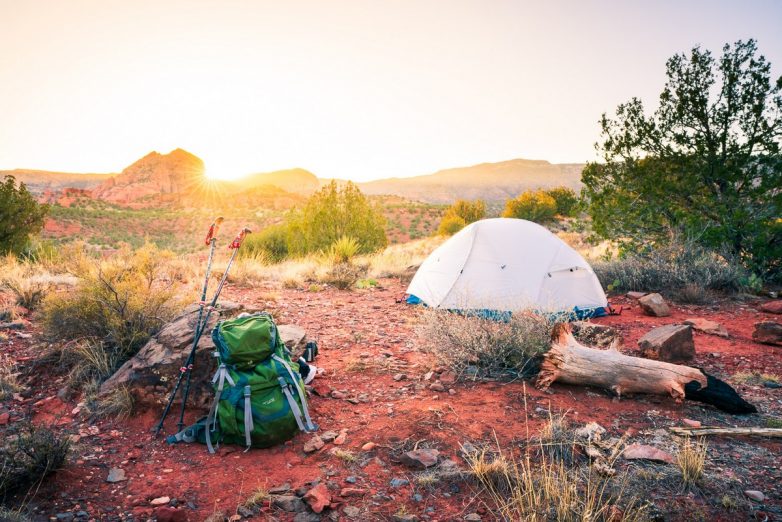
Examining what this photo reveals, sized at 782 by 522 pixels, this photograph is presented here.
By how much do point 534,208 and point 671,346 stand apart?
24.4 metres

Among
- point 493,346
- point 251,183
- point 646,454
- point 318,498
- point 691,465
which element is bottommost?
point 318,498

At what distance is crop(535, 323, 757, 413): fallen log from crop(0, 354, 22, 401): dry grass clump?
509 cm

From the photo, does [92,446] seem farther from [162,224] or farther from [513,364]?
[162,224]

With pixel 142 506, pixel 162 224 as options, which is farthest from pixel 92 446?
pixel 162 224

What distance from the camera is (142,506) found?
272 cm

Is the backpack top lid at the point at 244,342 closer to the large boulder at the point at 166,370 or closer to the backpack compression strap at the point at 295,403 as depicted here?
the backpack compression strap at the point at 295,403

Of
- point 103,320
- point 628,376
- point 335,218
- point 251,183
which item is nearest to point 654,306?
point 628,376

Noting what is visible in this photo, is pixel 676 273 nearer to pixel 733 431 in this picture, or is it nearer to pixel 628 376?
pixel 628 376

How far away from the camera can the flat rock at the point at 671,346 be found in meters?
4.86

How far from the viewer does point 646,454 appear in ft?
9.69

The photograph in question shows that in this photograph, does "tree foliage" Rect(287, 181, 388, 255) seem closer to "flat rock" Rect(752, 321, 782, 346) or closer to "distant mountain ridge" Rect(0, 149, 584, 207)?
"flat rock" Rect(752, 321, 782, 346)

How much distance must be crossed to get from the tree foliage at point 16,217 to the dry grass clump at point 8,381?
10409 millimetres

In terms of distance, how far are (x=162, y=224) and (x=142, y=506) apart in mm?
51539

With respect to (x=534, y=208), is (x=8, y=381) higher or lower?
lower
